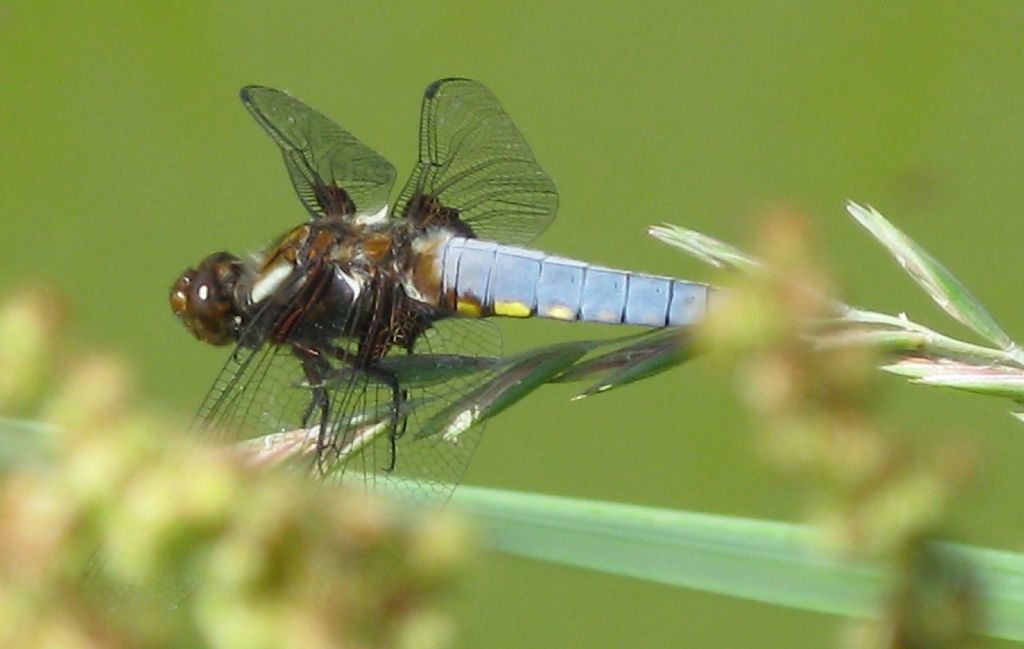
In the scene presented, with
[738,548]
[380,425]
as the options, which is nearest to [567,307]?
[380,425]

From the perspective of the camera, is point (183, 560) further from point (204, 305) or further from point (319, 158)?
point (319, 158)

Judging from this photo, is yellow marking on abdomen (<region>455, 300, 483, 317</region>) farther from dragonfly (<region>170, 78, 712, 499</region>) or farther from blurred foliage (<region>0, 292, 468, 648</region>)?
blurred foliage (<region>0, 292, 468, 648</region>)

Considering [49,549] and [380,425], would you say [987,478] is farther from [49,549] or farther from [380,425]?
[49,549]

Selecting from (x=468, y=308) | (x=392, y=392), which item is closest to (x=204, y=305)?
(x=468, y=308)

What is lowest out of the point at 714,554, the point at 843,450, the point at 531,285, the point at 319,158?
the point at 714,554

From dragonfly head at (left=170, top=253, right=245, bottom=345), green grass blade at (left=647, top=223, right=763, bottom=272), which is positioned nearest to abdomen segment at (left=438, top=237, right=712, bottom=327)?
dragonfly head at (left=170, top=253, right=245, bottom=345)

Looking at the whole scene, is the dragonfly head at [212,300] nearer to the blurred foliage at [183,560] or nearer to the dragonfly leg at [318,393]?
the dragonfly leg at [318,393]
